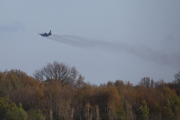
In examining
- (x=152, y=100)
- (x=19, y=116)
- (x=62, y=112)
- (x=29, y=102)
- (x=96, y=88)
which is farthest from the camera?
(x=96, y=88)

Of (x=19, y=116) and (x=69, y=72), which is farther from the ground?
(x=69, y=72)

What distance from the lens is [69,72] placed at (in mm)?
72188

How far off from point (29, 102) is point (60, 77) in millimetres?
26053

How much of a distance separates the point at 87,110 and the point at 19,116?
483 inches

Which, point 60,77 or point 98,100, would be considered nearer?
point 98,100

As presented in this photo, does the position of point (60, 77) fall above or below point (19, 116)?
above

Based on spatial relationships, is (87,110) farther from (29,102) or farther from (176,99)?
(176,99)

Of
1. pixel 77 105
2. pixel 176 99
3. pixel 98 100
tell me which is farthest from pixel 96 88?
pixel 176 99

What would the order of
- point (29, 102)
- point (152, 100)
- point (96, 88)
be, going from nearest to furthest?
1. point (29, 102)
2. point (152, 100)
3. point (96, 88)

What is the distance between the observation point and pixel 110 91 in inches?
1887

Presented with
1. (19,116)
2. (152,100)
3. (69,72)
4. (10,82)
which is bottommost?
(19,116)

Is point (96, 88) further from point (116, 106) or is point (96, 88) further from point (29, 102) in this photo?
point (29, 102)

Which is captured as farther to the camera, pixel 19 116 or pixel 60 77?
pixel 60 77

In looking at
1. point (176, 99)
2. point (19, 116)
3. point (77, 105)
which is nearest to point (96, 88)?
point (77, 105)
